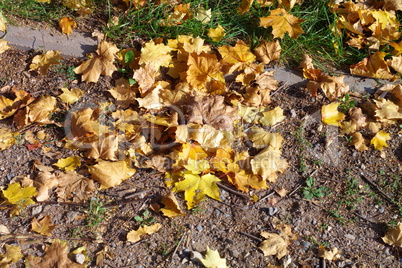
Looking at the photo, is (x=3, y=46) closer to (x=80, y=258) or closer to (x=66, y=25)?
(x=66, y=25)

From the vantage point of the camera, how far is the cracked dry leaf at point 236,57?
3117mm

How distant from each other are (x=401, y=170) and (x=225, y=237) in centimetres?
131

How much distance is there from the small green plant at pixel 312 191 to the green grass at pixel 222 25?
1.01 m

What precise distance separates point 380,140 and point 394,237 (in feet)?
2.28

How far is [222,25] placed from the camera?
10.9 feet

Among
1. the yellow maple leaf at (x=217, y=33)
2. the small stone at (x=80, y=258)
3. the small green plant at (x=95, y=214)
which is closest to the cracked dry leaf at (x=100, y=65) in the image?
the yellow maple leaf at (x=217, y=33)

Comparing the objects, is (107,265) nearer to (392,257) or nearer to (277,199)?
(277,199)

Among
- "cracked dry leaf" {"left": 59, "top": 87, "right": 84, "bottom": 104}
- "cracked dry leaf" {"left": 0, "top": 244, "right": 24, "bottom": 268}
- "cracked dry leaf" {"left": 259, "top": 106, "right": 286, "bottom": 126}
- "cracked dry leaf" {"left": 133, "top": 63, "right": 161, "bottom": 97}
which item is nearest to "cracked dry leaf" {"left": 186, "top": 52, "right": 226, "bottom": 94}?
"cracked dry leaf" {"left": 133, "top": 63, "right": 161, "bottom": 97}

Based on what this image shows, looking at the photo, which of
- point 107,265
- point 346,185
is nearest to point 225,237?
point 107,265

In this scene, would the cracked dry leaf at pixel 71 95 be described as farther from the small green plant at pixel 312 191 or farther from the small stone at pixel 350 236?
the small stone at pixel 350 236

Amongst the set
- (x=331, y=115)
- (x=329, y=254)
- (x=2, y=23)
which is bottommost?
(x=329, y=254)

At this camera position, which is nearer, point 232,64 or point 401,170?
point 401,170

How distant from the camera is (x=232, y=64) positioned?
3.11m

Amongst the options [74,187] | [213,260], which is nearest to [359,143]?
[213,260]
